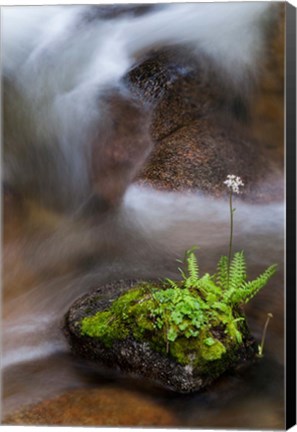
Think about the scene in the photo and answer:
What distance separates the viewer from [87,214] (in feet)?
14.6

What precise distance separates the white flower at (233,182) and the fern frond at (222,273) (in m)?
0.47

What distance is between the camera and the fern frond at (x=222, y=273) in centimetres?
438

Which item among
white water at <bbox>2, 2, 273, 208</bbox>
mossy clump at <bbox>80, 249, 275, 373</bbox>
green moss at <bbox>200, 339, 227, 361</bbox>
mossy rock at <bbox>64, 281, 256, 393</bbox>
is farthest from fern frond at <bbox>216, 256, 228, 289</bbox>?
white water at <bbox>2, 2, 273, 208</bbox>

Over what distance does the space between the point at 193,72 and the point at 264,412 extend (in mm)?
2347

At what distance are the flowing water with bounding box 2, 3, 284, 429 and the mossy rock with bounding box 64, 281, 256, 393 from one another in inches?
3.5

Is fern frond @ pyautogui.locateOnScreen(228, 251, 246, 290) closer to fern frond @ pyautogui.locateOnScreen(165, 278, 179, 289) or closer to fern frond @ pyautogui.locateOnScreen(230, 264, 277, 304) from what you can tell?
fern frond @ pyautogui.locateOnScreen(230, 264, 277, 304)

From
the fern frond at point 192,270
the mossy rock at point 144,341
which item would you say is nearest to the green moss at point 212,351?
the mossy rock at point 144,341

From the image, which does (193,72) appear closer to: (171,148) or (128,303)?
(171,148)

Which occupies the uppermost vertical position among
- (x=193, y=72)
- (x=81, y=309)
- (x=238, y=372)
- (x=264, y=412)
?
(x=193, y=72)

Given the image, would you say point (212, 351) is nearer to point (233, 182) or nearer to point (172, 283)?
point (172, 283)

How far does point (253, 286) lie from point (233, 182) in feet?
2.34

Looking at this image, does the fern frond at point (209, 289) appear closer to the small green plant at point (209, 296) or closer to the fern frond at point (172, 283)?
the small green plant at point (209, 296)

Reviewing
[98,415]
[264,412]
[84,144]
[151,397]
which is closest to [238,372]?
[264,412]

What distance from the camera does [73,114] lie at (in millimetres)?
4496
